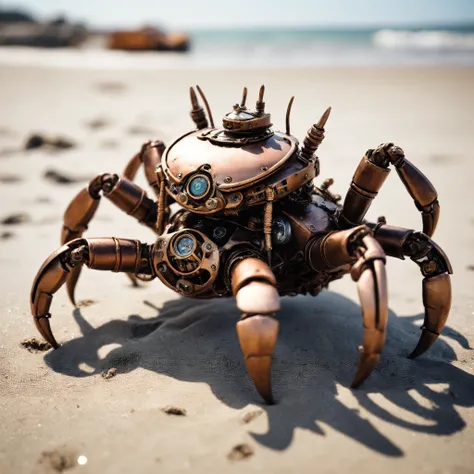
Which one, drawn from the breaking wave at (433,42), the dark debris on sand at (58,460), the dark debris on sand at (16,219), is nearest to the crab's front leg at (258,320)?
the dark debris on sand at (58,460)

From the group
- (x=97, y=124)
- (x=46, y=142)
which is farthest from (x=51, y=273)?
(x=97, y=124)

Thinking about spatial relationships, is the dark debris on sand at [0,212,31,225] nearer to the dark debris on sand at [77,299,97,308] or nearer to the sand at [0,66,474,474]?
the sand at [0,66,474,474]

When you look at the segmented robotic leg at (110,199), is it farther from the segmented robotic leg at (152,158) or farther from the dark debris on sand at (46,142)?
the dark debris on sand at (46,142)

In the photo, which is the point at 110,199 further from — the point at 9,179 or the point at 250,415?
the point at 9,179

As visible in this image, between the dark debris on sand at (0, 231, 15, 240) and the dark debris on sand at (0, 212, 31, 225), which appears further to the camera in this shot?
the dark debris on sand at (0, 212, 31, 225)

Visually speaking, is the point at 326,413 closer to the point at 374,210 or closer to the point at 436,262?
the point at 436,262

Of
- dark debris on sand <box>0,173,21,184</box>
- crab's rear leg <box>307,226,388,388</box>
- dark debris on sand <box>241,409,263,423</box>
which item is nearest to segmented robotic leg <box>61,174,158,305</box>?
crab's rear leg <box>307,226,388,388</box>

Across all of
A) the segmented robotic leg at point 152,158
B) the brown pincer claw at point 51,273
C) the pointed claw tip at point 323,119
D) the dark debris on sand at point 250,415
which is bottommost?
the dark debris on sand at point 250,415
